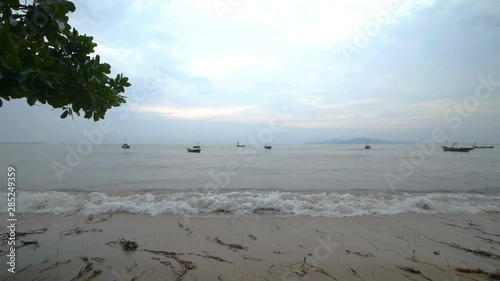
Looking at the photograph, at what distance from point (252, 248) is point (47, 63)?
4265 mm

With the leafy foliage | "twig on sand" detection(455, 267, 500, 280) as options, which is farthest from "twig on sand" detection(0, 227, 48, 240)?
"twig on sand" detection(455, 267, 500, 280)

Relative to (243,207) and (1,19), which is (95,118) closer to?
(1,19)

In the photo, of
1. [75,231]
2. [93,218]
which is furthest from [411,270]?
[93,218]

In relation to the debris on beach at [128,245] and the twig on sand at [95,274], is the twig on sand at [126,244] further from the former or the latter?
the twig on sand at [95,274]

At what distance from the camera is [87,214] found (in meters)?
6.79

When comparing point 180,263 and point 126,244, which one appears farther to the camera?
point 126,244

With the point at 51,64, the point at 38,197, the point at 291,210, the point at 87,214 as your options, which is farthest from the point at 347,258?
the point at 38,197

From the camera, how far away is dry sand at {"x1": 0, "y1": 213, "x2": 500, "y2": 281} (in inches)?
145

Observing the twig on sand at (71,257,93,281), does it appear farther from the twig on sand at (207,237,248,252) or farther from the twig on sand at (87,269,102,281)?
the twig on sand at (207,237,248,252)

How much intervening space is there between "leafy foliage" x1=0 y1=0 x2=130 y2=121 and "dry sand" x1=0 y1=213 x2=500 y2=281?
2808 mm

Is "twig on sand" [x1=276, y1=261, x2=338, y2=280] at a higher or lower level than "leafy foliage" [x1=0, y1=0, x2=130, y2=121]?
lower

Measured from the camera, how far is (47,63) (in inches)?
74.9

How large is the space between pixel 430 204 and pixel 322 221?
4.83 meters

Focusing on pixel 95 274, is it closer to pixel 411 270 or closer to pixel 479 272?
pixel 411 270
